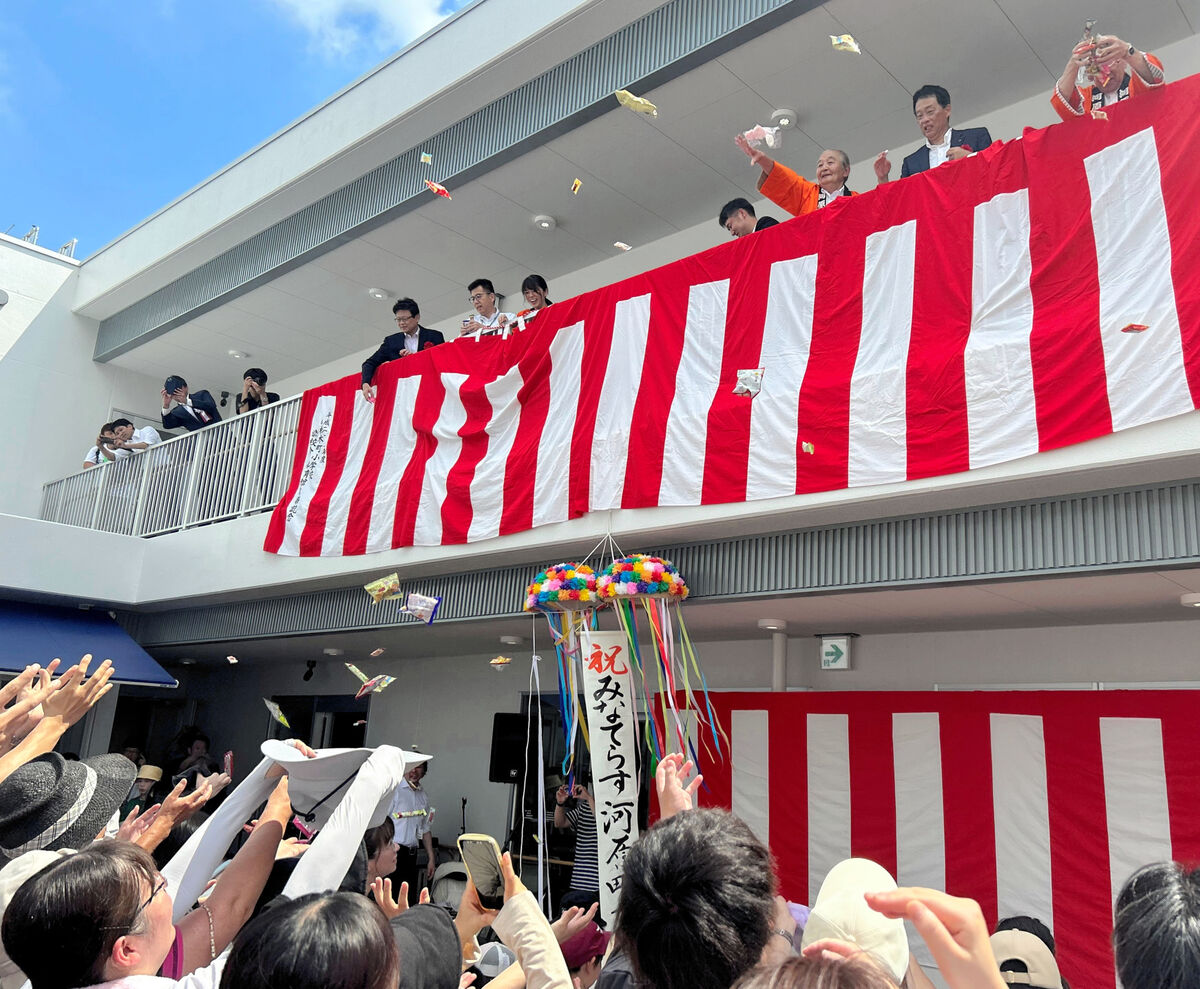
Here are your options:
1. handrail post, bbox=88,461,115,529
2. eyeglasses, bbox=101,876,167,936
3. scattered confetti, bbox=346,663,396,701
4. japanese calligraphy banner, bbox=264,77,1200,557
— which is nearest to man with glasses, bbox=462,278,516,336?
japanese calligraphy banner, bbox=264,77,1200,557

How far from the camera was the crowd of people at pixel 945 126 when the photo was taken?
3941 millimetres

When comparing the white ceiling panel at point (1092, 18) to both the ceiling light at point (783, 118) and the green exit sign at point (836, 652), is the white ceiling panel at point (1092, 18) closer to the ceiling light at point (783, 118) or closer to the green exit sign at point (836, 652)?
the ceiling light at point (783, 118)

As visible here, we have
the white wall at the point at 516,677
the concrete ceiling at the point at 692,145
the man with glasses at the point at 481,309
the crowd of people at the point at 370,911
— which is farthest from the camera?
the man with glasses at the point at 481,309

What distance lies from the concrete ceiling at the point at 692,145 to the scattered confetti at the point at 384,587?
9.84ft

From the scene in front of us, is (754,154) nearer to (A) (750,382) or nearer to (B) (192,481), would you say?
(A) (750,382)

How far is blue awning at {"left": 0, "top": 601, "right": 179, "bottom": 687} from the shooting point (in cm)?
822

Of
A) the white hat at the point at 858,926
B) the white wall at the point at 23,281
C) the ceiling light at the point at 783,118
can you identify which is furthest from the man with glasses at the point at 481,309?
the white wall at the point at 23,281

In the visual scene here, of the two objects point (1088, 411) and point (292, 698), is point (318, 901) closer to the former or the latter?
point (1088, 411)

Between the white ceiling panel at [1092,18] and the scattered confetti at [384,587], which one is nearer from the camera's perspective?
the white ceiling panel at [1092,18]

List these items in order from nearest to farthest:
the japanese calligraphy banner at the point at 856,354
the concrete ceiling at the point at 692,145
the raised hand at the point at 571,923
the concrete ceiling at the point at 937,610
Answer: the raised hand at the point at 571,923, the japanese calligraphy banner at the point at 856,354, the concrete ceiling at the point at 937,610, the concrete ceiling at the point at 692,145

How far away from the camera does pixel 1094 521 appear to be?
4.06 meters

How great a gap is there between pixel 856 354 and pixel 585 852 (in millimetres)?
4196

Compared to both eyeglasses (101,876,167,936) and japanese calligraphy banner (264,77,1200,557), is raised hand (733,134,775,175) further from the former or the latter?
eyeglasses (101,876,167,936)

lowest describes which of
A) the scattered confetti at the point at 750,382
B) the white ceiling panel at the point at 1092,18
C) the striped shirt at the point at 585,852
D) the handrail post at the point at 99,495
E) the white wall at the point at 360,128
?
the striped shirt at the point at 585,852
